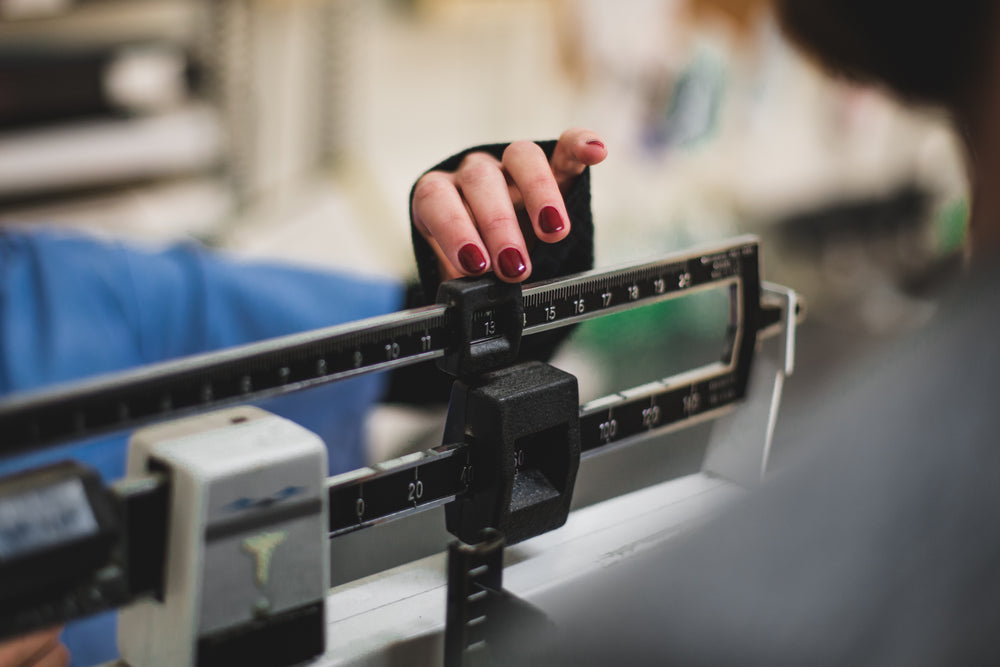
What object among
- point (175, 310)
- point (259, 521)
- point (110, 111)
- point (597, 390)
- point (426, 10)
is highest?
point (426, 10)

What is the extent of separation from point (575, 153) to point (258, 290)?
0.95 m

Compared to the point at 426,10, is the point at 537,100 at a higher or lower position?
lower

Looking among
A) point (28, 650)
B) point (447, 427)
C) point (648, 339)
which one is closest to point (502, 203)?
point (447, 427)

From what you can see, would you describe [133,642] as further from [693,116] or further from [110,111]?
[693,116]

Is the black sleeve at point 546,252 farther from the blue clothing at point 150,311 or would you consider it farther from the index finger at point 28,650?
the blue clothing at point 150,311

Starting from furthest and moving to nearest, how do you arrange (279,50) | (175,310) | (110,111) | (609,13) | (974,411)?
1. (609,13)
2. (279,50)
3. (110,111)
4. (175,310)
5. (974,411)

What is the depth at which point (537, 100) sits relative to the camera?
2.41 meters

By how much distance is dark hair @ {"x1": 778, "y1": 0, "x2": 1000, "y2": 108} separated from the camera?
55 centimetres

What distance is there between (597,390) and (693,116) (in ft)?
4.08

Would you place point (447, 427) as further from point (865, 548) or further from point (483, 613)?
point (865, 548)

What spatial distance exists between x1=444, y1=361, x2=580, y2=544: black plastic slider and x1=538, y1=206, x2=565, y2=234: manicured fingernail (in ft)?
0.30

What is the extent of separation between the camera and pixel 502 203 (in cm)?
62

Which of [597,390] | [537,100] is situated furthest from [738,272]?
[537,100]

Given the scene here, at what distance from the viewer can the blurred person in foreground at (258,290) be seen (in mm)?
622
